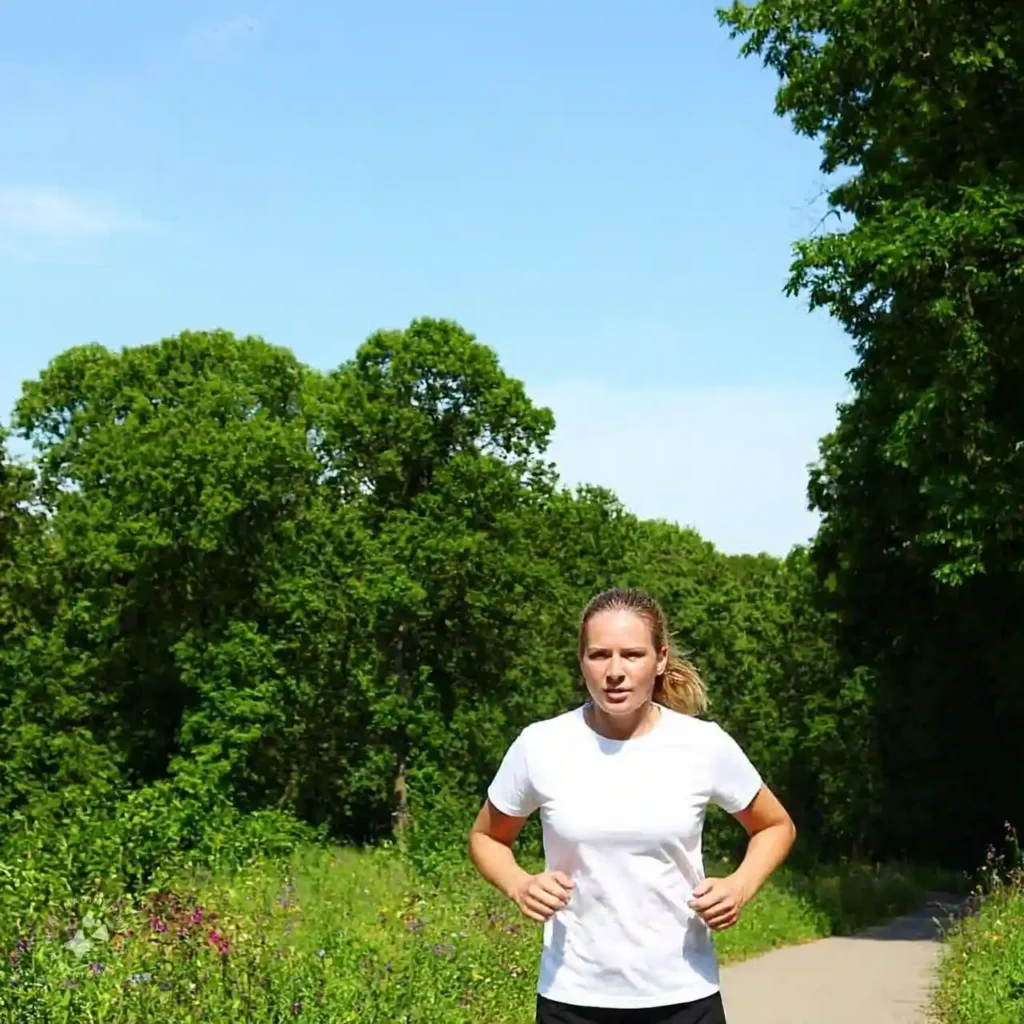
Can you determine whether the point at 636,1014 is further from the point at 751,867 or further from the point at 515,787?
the point at 515,787

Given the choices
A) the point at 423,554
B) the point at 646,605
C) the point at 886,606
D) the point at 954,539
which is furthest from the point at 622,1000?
the point at 423,554

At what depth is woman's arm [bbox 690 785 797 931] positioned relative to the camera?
4062 mm

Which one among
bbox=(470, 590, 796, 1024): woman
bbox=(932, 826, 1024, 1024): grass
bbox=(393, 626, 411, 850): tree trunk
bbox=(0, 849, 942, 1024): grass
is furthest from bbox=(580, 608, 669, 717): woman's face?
bbox=(393, 626, 411, 850): tree trunk

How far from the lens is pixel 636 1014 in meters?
4.11

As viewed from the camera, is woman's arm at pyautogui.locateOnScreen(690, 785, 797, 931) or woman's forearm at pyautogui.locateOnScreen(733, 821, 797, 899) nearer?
woman's arm at pyautogui.locateOnScreen(690, 785, 797, 931)

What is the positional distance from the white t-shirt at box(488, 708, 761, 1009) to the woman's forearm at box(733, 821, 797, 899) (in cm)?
14

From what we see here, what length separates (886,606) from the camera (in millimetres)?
26203

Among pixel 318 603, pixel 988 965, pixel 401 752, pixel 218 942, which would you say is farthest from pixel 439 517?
pixel 218 942

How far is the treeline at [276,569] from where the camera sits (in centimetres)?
3919

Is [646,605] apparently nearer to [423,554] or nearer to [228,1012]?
[228,1012]

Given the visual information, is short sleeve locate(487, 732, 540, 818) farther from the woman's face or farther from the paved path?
the paved path

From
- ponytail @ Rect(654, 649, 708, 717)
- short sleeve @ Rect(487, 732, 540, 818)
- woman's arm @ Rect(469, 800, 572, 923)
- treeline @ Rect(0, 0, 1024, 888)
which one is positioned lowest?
woman's arm @ Rect(469, 800, 572, 923)

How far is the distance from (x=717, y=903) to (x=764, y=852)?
1.04 feet

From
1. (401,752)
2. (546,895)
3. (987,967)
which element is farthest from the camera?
(401,752)
